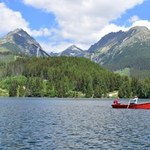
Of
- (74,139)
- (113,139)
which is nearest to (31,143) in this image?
(74,139)

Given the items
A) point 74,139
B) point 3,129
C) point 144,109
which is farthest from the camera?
point 144,109

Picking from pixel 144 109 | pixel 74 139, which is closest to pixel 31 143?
pixel 74 139

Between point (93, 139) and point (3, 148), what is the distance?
14.6m

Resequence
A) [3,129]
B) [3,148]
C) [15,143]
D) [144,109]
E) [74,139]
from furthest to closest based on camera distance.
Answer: [144,109] < [3,129] < [74,139] < [15,143] < [3,148]

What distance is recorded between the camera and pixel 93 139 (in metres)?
57.2

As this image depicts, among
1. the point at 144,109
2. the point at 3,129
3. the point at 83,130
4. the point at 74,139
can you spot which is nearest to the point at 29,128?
the point at 3,129

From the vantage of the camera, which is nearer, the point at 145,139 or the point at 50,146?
the point at 50,146

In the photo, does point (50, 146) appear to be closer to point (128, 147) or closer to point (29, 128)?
point (128, 147)

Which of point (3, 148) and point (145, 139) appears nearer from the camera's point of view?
point (3, 148)

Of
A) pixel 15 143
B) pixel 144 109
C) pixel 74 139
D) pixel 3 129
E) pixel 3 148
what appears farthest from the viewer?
pixel 144 109

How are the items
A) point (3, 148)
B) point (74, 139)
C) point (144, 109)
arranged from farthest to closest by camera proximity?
point (144, 109)
point (74, 139)
point (3, 148)

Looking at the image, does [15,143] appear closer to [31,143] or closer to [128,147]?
[31,143]

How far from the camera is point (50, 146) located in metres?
50.7

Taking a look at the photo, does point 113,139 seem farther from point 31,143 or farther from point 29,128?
point 29,128
